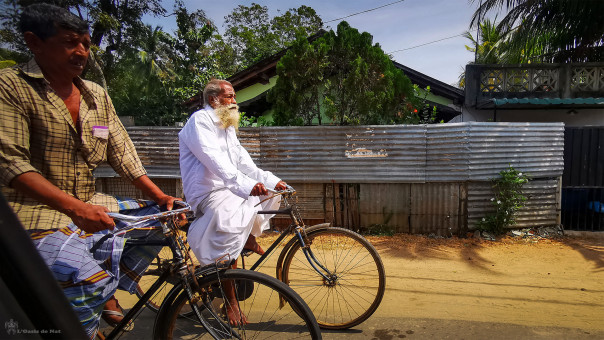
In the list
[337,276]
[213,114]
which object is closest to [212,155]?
[213,114]

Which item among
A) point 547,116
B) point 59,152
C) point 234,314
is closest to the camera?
point 59,152

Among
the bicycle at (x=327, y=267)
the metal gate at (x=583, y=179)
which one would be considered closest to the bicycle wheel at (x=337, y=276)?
the bicycle at (x=327, y=267)

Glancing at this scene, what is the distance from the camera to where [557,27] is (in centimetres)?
955

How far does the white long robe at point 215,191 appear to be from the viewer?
8.89 ft

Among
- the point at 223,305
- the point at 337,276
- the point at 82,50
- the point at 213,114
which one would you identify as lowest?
the point at 337,276

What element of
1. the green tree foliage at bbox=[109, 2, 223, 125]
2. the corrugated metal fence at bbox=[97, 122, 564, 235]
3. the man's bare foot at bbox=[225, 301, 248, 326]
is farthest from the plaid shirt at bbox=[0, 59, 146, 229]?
the green tree foliage at bbox=[109, 2, 223, 125]

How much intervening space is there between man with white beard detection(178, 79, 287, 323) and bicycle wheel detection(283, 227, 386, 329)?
1.40 feet

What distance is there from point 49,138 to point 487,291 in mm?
4000

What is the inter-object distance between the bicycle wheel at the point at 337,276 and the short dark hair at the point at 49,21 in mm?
2056

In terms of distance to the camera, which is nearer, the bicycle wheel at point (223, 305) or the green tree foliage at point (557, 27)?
the bicycle wheel at point (223, 305)

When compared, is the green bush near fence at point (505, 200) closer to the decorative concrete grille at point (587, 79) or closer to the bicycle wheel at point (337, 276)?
the bicycle wheel at point (337, 276)

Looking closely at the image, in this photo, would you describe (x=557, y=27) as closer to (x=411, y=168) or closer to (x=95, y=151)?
(x=411, y=168)

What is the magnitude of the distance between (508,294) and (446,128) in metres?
2.70

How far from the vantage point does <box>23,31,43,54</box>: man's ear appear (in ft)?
5.60
